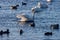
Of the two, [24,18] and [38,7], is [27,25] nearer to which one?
[24,18]

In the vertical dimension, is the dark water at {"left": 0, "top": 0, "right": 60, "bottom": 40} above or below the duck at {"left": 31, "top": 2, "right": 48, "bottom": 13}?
below

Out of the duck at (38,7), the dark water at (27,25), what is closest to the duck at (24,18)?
the dark water at (27,25)

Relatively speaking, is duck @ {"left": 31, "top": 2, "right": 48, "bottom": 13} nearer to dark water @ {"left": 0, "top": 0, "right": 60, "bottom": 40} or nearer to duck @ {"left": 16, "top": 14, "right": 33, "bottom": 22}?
dark water @ {"left": 0, "top": 0, "right": 60, "bottom": 40}

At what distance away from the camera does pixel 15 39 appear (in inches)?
698

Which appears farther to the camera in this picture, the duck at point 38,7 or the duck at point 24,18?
the duck at point 38,7

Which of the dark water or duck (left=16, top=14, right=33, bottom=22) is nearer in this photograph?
the dark water

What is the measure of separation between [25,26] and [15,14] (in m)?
2.67

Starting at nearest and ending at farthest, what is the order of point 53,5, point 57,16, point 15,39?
1. point 15,39
2. point 57,16
3. point 53,5

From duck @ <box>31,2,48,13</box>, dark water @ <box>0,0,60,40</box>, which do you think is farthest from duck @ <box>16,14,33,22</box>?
duck @ <box>31,2,48,13</box>

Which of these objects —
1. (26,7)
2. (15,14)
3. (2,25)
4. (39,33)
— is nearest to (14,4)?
(26,7)

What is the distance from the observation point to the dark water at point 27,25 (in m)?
18.1

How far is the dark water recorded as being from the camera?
1813 centimetres

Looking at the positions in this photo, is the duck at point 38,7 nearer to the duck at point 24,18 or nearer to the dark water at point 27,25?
the dark water at point 27,25

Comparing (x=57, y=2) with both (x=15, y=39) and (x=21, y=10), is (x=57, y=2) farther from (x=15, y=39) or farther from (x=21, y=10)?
(x=15, y=39)
